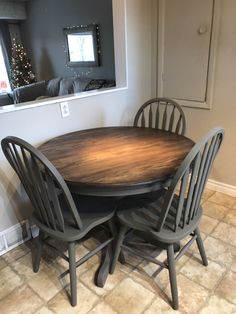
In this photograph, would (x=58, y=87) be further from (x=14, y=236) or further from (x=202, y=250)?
(x=202, y=250)

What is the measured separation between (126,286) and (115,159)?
0.81 m

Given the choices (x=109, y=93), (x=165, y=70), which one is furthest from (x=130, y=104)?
(x=165, y=70)

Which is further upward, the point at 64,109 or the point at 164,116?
the point at 64,109

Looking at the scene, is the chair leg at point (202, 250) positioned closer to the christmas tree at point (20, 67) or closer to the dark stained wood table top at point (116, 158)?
the dark stained wood table top at point (116, 158)

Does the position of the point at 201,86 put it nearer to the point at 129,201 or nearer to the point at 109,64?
the point at 129,201

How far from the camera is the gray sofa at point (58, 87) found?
3.97 metres

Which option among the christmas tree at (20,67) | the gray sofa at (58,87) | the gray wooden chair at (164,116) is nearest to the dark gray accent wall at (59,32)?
the christmas tree at (20,67)

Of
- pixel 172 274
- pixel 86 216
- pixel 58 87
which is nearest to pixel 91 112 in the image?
pixel 86 216

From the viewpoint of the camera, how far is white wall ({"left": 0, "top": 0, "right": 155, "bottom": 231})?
73.8 inches

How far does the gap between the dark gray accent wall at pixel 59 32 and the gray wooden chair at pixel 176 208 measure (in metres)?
3.07

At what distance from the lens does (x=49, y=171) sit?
1.22 metres

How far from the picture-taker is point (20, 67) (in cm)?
566

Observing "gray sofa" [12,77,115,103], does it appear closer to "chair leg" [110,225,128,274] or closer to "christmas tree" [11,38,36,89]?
"christmas tree" [11,38,36,89]

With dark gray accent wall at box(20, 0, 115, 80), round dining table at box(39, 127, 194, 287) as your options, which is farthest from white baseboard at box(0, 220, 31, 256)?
dark gray accent wall at box(20, 0, 115, 80)
